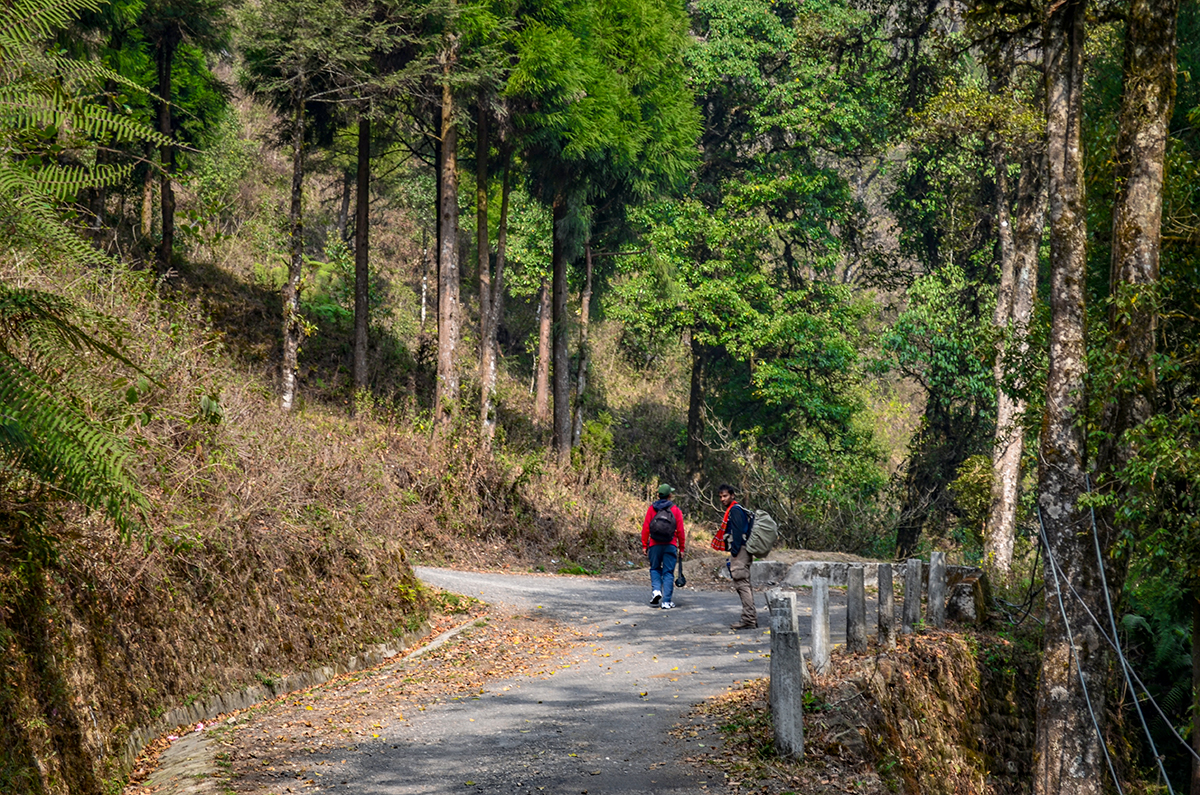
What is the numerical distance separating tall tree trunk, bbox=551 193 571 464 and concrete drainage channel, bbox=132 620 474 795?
20.9m

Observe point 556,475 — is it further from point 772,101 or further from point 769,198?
point 772,101

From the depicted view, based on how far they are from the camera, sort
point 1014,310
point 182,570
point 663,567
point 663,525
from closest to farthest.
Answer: point 182,570, point 663,525, point 663,567, point 1014,310

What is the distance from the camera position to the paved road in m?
7.79

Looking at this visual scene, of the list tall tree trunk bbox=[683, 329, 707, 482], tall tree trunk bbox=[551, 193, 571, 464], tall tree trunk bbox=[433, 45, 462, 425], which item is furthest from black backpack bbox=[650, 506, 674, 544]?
tall tree trunk bbox=[683, 329, 707, 482]

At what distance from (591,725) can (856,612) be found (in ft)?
10.5

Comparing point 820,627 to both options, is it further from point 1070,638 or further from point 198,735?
point 198,735

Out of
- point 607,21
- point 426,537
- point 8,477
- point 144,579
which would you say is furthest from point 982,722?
point 607,21

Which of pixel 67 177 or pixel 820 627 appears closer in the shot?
pixel 67 177

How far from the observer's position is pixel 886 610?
36.4ft

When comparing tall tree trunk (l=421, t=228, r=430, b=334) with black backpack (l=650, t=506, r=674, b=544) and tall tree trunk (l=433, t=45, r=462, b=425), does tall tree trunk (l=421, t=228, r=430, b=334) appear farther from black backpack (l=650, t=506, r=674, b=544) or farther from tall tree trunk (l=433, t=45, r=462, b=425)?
black backpack (l=650, t=506, r=674, b=544)

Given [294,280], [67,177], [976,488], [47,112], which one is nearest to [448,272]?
[294,280]

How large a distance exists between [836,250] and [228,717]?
1187 inches

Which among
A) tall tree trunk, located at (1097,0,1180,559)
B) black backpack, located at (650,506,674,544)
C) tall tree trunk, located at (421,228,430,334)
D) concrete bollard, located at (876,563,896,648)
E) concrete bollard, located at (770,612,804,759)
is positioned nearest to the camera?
concrete bollard, located at (770,612,804,759)

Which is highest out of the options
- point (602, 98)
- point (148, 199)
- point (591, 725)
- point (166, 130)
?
point (602, 98)
